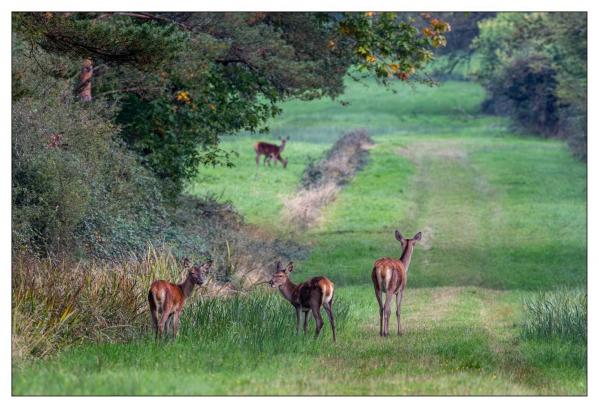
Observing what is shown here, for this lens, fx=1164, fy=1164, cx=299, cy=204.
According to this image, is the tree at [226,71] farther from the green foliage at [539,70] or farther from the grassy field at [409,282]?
the green foliage at [539,70]

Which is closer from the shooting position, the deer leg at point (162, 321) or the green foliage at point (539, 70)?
the deer leg at point (162, 321)

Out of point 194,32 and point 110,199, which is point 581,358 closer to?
point 110,199

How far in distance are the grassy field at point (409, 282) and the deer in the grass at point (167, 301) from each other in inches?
10.8

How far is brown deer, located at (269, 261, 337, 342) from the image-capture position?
632 inches

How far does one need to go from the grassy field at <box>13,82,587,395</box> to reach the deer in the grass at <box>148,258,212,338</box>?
0.27 meters

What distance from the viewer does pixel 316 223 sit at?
37.0 meters

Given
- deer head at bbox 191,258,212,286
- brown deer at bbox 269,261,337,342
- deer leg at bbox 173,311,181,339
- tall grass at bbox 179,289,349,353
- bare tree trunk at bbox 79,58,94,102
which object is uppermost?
bare tree trunk at bbox 79,58,94,102

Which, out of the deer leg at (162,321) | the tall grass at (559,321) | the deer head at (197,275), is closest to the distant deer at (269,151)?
the tall grass at (559,321)

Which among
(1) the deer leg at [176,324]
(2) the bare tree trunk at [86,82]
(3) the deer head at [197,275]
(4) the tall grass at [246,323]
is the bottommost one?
(4) the tall grass at [246,323]

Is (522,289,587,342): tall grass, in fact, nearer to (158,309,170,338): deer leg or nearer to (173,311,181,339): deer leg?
(173,311,181,339): deer leg

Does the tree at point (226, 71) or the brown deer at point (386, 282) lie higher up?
the tree at point (226, 71)

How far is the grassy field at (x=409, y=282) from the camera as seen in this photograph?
12.6 metres

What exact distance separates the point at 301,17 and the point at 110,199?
9877 mm

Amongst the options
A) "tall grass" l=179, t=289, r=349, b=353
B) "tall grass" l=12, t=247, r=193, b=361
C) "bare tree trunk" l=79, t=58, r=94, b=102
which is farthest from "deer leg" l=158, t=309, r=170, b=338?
"bare tree trunk" l=79, t=58, r=94, b=102
